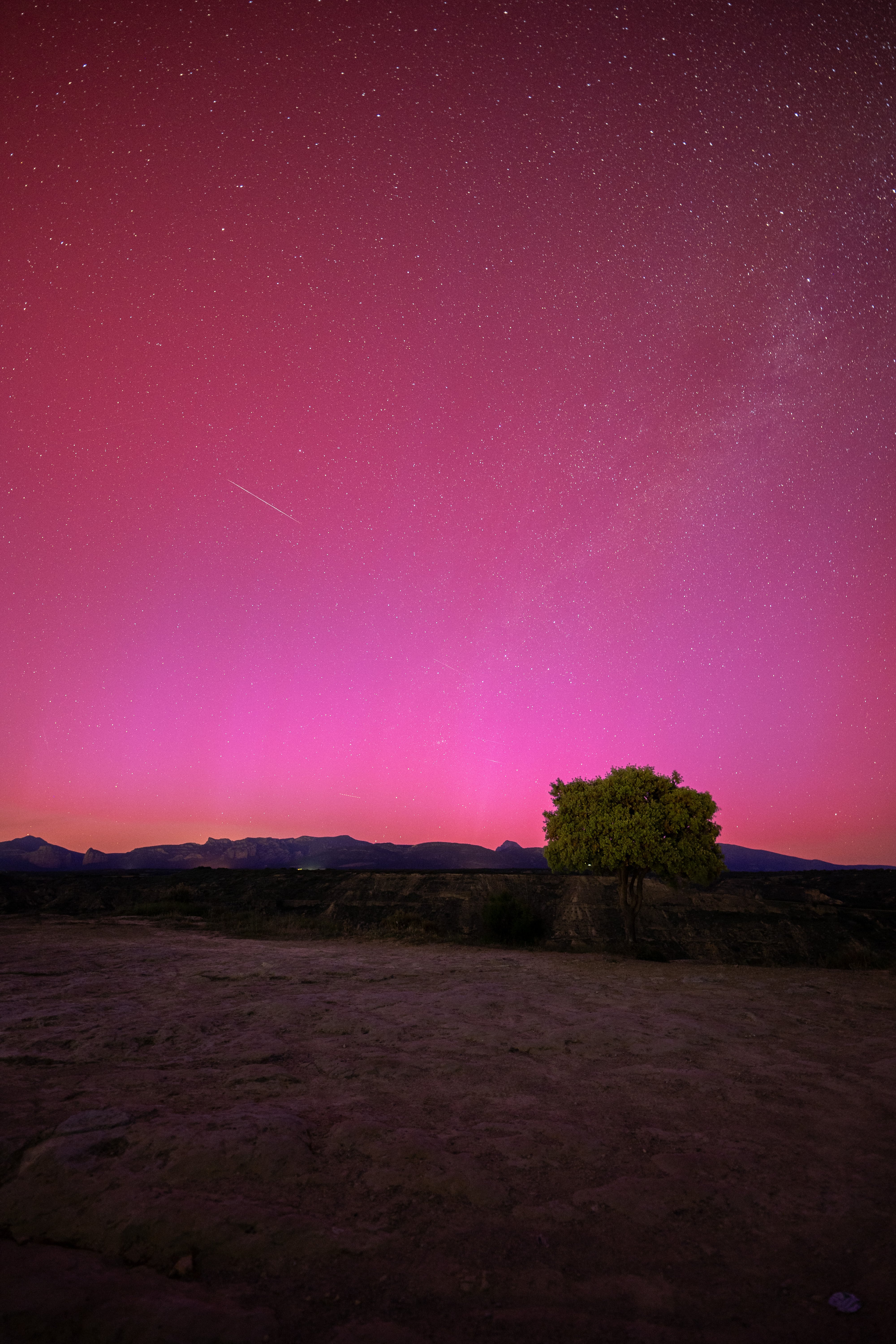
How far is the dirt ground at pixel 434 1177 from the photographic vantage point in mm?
2686

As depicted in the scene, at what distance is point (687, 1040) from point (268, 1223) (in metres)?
5.85

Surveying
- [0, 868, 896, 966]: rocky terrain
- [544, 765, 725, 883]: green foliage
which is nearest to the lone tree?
[544, 765, 725, 883]: green foliage

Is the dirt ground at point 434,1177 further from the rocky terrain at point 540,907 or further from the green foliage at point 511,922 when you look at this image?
the green foliage at point 511,922

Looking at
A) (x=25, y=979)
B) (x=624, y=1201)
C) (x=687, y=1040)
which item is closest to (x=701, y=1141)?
(x=624, y=1201)

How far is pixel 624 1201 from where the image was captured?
365 cm

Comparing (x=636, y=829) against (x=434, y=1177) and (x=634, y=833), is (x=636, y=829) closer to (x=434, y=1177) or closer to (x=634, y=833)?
(x=634, y=833)

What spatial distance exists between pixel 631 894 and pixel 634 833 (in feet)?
9.23

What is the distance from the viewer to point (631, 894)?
63.2ft

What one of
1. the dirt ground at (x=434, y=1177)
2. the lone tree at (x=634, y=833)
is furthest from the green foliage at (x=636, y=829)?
the dirt ground at (x=434, y=1177)

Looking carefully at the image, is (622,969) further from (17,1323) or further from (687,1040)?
(17,1323)

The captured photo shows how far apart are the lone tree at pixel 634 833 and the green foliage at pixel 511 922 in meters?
2.44

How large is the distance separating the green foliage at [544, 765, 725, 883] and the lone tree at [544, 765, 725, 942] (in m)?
0.02

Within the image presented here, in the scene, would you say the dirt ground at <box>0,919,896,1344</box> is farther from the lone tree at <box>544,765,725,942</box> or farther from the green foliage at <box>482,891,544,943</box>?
the green foliage at <box>482,891,544,943</box>

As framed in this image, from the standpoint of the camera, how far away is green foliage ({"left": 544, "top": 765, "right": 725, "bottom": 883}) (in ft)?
58.8
